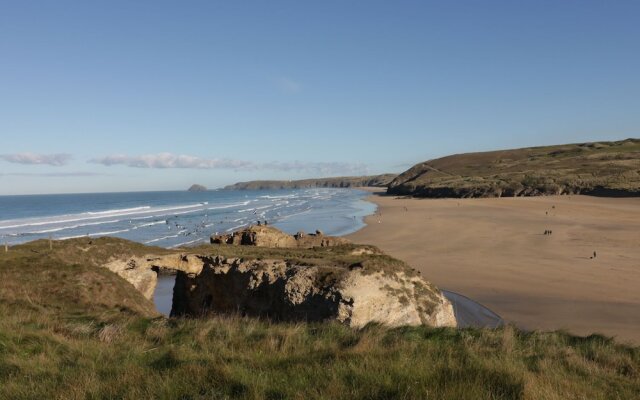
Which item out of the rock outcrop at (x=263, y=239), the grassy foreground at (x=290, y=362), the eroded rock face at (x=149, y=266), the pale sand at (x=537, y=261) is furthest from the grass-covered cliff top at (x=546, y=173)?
the grassy foreground at (x=290, y=362)

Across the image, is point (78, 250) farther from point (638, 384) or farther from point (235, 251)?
point (638, 384)

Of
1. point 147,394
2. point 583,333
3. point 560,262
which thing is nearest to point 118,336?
point 147,394

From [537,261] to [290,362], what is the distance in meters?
27.5

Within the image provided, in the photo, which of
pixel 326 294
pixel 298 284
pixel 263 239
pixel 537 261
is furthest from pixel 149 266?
pixel 537 261

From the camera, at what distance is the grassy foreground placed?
16.3 feet

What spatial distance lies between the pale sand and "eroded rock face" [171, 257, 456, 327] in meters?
5.58

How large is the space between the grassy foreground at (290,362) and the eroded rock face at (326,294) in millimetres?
4280

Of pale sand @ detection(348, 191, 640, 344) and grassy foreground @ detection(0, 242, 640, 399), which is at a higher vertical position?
grassy foreground @ detection(0, 242, 640, 399)

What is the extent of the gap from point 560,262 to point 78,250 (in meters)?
28.0

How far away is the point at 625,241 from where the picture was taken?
34.3 m

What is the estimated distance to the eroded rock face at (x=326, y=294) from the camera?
1336cm

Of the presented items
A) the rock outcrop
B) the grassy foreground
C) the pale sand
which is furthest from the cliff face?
the pale sand

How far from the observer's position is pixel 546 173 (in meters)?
100

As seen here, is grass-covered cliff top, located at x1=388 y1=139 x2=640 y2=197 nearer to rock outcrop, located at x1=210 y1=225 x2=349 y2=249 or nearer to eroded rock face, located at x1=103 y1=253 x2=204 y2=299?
rock outcrop, located at x1=210 y1=225 x2=349 y2=249
